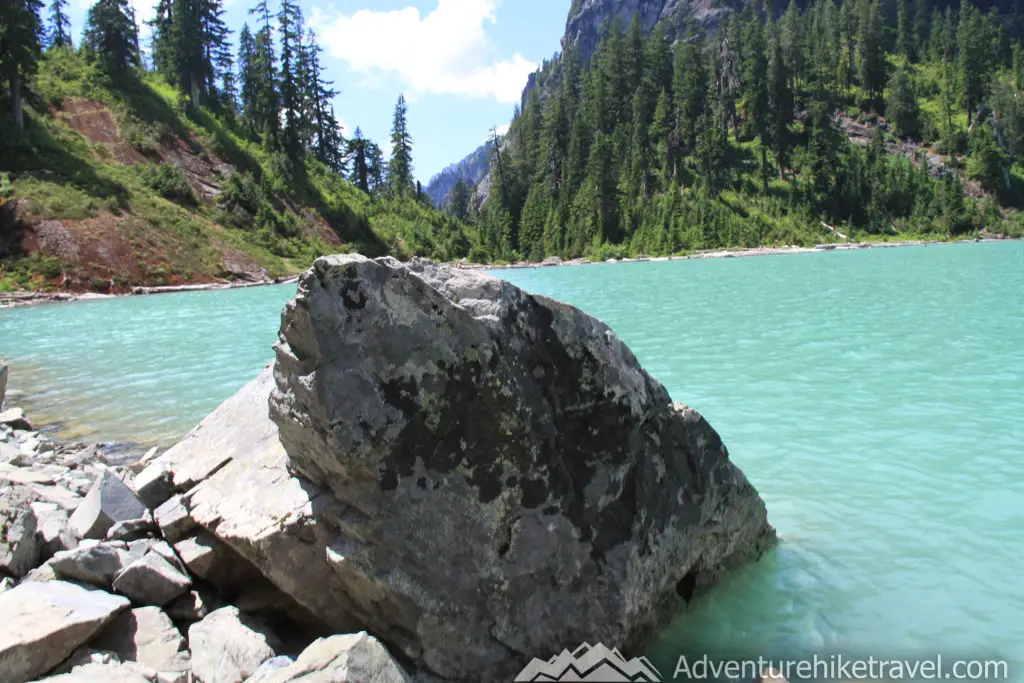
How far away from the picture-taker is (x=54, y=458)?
7398 millimetres

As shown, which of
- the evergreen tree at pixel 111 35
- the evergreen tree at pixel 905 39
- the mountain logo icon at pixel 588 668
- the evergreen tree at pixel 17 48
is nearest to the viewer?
the mountain logo icon at pixel 588 668

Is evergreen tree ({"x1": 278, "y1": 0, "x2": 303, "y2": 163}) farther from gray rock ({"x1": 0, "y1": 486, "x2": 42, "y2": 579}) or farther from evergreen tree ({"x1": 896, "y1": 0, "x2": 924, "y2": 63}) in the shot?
evergreen tree ({"x1": 896, "y1": 0, "x2": 924, "y2": 63})

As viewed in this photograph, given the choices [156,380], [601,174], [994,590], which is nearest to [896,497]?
[994,590]

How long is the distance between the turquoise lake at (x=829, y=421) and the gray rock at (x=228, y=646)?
2.27 m

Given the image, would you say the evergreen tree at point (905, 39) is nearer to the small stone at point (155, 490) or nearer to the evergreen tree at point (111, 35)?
the evergreen tree at point (111, 35)

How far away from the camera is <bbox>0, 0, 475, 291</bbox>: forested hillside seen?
35750 mm

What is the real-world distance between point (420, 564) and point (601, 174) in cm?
8707

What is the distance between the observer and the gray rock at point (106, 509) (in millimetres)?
Result: 4316

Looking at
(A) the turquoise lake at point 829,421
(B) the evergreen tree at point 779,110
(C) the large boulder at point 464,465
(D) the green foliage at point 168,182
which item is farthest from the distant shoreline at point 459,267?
(B) the evergreen tree at point 779,110

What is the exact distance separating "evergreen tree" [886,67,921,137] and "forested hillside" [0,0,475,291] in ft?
215

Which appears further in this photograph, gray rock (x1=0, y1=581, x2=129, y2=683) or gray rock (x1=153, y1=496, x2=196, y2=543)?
gray rock (x1=153, y1=496, x2=196, y2=543)

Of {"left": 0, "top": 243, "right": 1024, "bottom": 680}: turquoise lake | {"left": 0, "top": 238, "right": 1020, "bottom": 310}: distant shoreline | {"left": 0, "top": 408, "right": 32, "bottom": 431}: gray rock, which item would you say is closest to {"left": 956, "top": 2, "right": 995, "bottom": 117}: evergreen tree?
{"left": 0, "top": 238, "right": 1020, "bottom": 310}: distant shoreline

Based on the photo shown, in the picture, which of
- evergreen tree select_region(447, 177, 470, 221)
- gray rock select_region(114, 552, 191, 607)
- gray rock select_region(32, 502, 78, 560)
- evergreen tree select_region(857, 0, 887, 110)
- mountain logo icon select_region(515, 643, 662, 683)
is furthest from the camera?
evergreen tree select_region(447, 177, 470, 221)

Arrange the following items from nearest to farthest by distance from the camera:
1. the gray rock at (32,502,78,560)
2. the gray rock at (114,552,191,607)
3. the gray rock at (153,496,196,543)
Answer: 1. the gray rock at (114,552,191,607)
2. the gray rock at (153,496,196,543)
3. the gray rock at (32,502,78,560)
